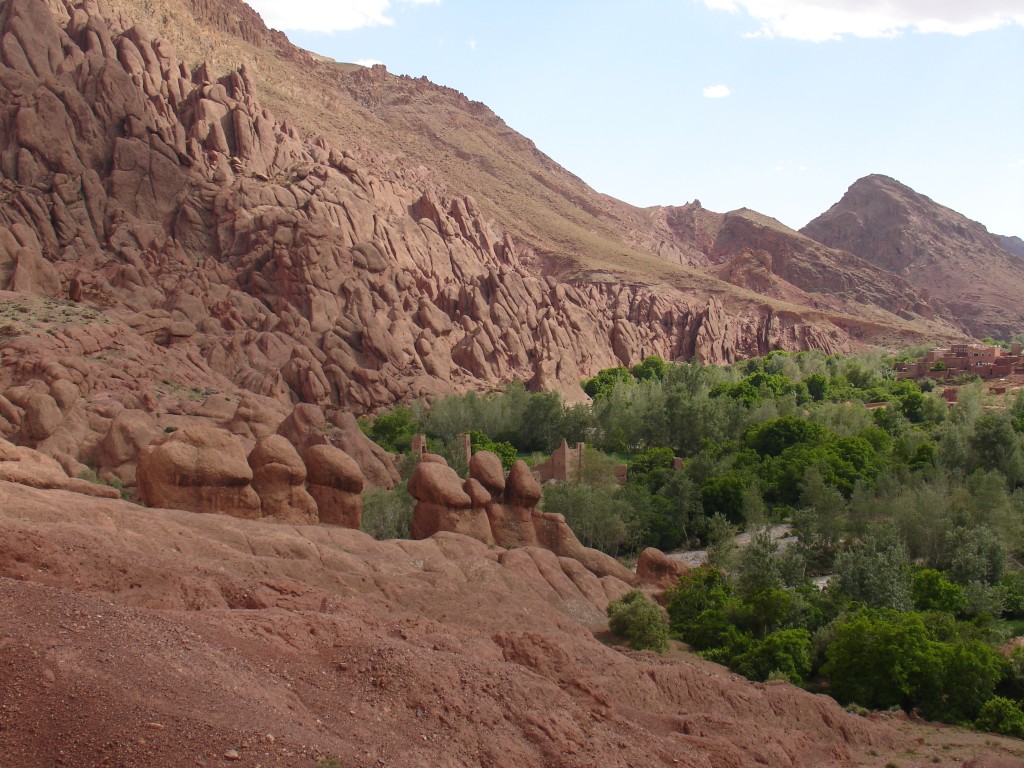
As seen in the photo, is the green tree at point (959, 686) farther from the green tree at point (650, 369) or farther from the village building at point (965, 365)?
the village building at point (965, 365)

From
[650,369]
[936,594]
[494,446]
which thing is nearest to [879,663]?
[936,594]

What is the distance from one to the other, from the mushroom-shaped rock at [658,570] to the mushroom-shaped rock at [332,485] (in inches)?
378

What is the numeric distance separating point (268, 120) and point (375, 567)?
2929 inches

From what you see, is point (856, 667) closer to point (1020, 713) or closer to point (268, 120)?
point (1020, 713)

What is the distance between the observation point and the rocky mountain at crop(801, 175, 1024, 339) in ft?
538

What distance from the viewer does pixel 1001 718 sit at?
2575 cm

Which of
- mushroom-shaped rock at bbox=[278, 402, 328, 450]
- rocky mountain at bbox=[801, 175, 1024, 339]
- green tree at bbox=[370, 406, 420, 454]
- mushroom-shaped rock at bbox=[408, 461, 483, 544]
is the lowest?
green tree at bbox=[370, 406, 420, 454]

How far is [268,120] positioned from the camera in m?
91.2

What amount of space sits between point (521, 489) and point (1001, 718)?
44.9 ft

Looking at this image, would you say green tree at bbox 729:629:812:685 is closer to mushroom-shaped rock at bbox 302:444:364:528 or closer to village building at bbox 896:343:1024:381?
mushroom-shaped rock at bbox 302:444:364:528

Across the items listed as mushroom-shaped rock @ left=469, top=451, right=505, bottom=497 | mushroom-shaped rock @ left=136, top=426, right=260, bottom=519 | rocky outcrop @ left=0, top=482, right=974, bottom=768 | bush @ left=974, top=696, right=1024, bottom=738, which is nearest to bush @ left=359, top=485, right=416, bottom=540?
mushroom-shaped rock @ left=469, top=451, right=505, bottom=497

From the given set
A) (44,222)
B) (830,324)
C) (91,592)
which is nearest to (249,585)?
(91,592)

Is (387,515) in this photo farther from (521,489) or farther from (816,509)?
(816,509)

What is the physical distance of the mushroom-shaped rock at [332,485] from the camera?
94.2 feet
